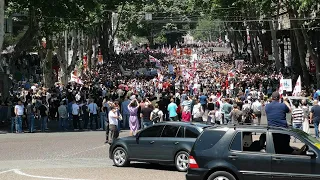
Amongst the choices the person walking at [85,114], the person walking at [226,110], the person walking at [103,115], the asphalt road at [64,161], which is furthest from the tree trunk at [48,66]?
the person walking at [226,110]

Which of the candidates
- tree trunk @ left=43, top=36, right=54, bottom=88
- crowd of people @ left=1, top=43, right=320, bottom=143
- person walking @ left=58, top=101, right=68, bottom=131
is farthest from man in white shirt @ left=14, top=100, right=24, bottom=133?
tree trunk @ left=43, top=36, right=54, bottom=88

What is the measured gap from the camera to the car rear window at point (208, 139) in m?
12.0

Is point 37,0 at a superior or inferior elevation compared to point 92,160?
superior

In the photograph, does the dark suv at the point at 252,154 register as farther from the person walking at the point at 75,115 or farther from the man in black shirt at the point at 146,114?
the person walking at the point at 75,115

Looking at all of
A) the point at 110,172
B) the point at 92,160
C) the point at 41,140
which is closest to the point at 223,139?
the point at 110,172

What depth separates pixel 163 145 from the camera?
53.3ft

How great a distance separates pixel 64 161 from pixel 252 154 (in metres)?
8.15

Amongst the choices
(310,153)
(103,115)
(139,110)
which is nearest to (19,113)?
(103,115)

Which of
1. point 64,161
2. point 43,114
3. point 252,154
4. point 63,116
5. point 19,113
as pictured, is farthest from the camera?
point 63,116

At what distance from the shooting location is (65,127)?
29828 mm

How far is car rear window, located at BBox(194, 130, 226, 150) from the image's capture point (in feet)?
39.2

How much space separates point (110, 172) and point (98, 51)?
67.2 metres

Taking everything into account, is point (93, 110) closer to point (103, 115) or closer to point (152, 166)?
point (103, 115)

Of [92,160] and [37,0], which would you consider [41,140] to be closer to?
[92,160]
